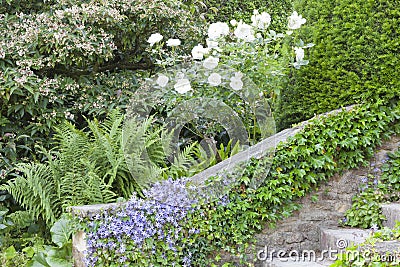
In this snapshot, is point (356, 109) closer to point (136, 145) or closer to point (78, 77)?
point (136, 145)

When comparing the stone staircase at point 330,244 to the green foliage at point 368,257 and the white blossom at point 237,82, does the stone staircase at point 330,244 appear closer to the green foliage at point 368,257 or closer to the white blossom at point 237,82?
the green foliage at point 368,257

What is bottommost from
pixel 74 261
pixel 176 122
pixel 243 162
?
pixel 74 261

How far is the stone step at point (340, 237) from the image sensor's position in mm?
3285

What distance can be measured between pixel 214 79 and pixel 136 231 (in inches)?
54.0

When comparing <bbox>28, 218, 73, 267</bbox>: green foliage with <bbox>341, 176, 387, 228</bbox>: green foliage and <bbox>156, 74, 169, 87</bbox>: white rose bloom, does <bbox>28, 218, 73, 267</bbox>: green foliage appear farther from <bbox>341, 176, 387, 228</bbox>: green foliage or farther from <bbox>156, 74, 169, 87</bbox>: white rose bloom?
<bbox>341, 176, 387, 228</bbox>: green foliage

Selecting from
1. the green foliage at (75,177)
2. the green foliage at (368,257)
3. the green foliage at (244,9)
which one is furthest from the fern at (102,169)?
the green foliage at (244,9)

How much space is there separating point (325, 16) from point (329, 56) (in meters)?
0.35

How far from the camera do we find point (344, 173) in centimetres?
376

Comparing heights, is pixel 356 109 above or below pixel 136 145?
above

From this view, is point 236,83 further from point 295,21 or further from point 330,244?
point 330,244

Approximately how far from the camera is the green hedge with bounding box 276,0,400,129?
3648 millimetres

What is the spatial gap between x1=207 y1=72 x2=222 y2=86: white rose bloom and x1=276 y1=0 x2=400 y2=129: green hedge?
753 mm

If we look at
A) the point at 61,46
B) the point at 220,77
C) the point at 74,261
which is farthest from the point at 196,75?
the point at 74,261

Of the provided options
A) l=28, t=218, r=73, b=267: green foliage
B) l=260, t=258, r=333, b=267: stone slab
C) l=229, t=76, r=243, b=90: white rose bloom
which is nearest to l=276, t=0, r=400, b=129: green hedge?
l=229, t=76, r=243, b=90: white rose bloom
